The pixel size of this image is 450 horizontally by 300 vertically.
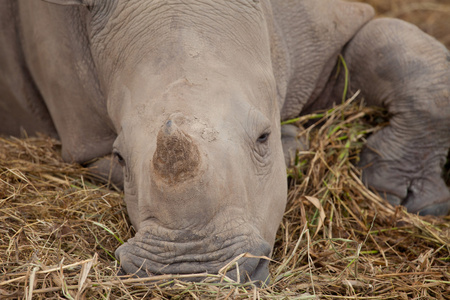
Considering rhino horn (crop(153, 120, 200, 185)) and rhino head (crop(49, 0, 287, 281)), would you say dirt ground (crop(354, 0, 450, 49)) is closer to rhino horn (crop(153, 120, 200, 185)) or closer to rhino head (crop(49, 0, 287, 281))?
rhino head (crop(49, 0, 287, 281))

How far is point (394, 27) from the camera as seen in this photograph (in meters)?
3.75

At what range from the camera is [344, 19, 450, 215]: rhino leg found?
11.8 ft

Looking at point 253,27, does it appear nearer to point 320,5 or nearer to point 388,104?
point 320,5

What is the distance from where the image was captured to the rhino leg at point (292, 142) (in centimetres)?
344

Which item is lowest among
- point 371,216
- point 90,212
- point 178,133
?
point 371,216

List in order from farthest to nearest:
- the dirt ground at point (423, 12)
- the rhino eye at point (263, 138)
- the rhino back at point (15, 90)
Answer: the dirt ground at point (423, 12) → the rhino back at point (15, 90) → the rhino eye at point (263, 138)

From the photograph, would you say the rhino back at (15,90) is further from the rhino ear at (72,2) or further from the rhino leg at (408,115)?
the rhino leg at (408,115)

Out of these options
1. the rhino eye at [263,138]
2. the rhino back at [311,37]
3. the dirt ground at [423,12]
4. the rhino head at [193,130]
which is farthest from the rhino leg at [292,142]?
the dirt ground at [423,12]

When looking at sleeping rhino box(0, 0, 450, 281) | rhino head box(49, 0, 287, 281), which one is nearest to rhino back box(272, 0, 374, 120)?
sleeping rhino box(0, 0, 450, 281)

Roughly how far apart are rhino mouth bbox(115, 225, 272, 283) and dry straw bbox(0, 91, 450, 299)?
0.14 feet

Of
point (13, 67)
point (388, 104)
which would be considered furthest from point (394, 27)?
point (13, 67)

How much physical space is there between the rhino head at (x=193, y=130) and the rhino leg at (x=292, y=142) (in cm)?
65

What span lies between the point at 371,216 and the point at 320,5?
46.0 inches

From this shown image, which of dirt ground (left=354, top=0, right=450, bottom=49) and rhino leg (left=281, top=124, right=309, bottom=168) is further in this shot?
dirt ground (left=354, top=0, right=450, bottom=49)
